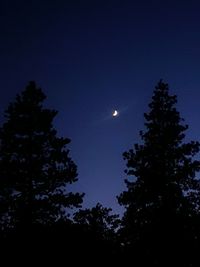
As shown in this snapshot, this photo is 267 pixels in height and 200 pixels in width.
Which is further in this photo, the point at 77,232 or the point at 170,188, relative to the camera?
the point at 170,188

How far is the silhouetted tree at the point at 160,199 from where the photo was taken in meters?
28.2

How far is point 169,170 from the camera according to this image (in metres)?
29.8

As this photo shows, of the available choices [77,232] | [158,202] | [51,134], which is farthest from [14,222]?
[158,202]

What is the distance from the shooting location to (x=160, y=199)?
95.7ft

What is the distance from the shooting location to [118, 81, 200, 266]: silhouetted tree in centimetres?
2820

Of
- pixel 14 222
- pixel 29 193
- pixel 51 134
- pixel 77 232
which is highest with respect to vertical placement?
pixel 51 134

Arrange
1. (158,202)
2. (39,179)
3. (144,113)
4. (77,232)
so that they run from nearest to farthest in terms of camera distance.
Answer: (77,232)
(39,179)
(158,202)
(144,113)

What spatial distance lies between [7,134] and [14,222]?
20.7ft

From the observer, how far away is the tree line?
26.6m

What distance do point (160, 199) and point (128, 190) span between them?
2.30 m

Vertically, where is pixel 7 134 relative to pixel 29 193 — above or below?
above

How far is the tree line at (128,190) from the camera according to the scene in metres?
26.6

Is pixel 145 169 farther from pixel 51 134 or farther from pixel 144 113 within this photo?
pixel 51 134

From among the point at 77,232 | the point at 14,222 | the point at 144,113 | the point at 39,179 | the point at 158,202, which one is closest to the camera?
the point at 77,232
